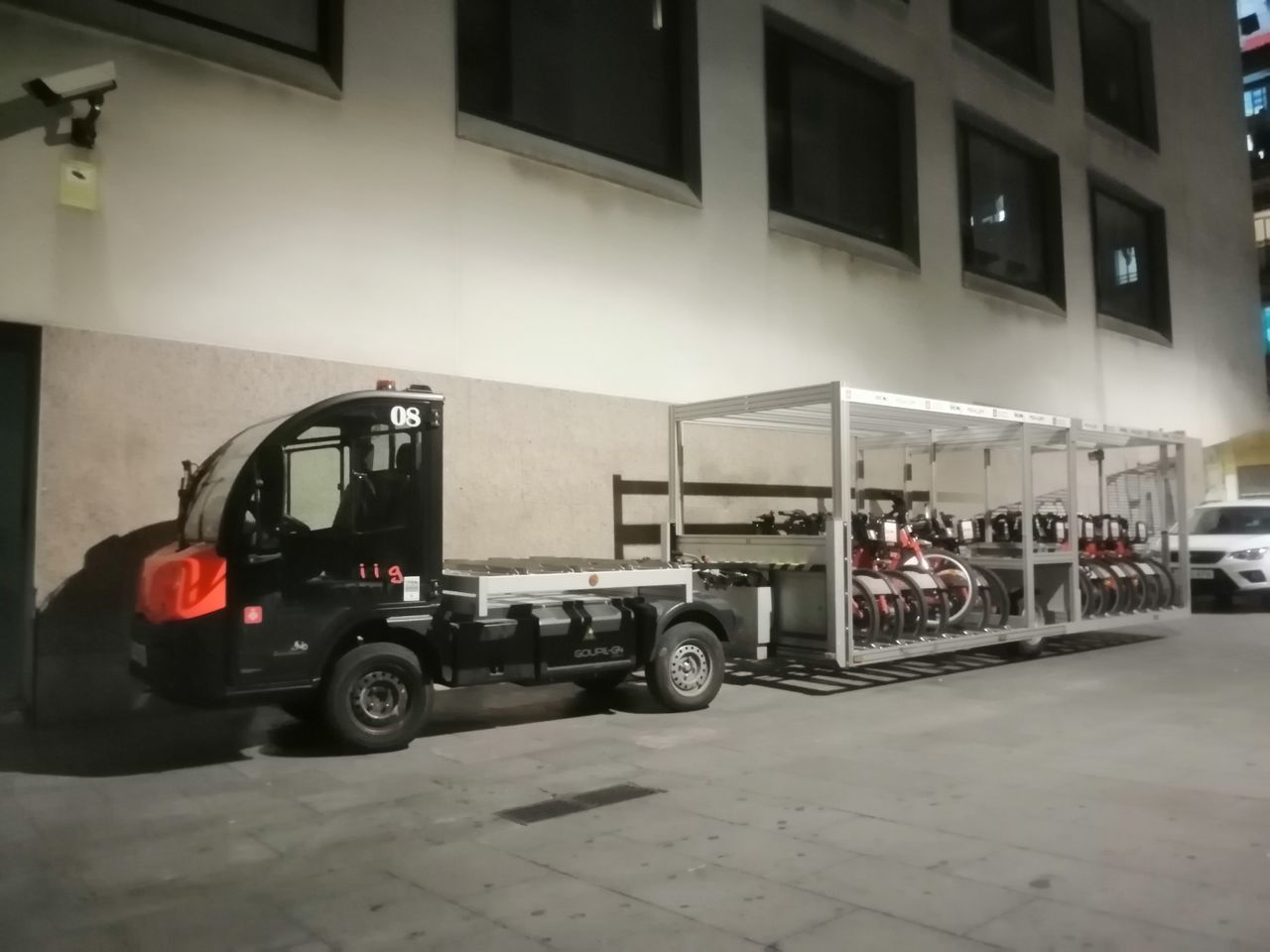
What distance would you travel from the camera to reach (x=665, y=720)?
7602mm

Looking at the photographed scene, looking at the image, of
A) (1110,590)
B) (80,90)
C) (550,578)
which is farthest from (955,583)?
(80,90)

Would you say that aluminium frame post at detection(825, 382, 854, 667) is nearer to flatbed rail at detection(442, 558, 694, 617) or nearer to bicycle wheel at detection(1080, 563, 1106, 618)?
flatbed rail at detection(442, 558, 694, 617)

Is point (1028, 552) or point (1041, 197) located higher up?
point (1041, 197)

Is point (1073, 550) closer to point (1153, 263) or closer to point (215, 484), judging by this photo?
point (215, 484)

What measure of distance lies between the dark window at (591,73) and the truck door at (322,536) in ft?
17.6

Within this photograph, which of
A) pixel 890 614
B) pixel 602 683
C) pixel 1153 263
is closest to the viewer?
pixel 602 683

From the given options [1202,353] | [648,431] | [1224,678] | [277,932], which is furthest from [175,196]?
[1202,353]

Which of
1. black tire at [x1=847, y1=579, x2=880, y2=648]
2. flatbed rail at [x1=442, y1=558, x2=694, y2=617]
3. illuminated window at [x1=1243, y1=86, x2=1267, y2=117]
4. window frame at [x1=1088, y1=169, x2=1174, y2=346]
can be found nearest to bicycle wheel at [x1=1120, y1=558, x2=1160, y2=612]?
black tire at [x1=847, y1=579, x2=880, y2=648]

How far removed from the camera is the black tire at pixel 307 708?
6449 millimetres

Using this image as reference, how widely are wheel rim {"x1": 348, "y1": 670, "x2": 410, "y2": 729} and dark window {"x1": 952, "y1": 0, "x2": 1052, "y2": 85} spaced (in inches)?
647

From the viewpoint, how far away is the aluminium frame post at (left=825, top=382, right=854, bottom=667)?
8539mm

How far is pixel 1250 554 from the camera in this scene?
15.5 meters

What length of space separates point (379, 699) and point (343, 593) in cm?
79

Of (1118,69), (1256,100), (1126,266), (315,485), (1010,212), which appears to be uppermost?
(1256,100)
